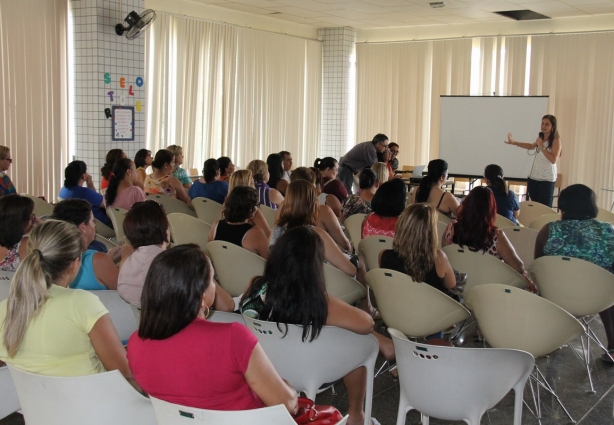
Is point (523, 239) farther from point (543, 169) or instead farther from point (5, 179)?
point (5, 179)

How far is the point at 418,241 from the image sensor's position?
143 inches

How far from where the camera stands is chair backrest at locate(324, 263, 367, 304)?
417 centimetres

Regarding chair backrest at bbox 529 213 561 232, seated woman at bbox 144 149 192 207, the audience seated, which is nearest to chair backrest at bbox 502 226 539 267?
chair backrest at bbox 529 213 561 232

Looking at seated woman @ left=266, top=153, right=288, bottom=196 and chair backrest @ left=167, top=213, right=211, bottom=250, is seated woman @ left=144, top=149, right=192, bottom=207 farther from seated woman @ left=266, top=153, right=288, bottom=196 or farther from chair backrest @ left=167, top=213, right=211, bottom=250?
chair backrest @ left=167, top=213, right=211, bottom=250

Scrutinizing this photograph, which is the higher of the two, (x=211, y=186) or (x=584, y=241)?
(x=211, y=186)

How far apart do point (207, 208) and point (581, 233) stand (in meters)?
3.51

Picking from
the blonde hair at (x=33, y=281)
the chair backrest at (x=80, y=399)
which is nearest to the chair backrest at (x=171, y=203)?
the blonde hair at (x=33, y=281)

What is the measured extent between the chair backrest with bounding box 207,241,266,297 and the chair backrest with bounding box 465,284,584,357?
146 centimetres

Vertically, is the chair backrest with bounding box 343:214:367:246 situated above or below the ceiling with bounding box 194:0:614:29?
below

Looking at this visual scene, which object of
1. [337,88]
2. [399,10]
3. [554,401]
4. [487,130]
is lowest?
[554,401]

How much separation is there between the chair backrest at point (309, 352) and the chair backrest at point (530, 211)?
4.28 metres

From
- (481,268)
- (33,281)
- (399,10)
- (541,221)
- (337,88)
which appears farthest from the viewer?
(337,88)

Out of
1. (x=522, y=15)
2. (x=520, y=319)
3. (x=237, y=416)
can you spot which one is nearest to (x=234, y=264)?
(x=520, y=319)

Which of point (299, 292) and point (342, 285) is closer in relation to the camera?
point (299, 292)
